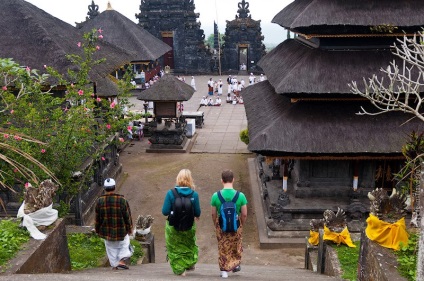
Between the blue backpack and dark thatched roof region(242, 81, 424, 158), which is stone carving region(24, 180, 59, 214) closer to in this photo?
the blue backpack

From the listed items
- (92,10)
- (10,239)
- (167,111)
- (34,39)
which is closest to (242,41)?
(92,10)

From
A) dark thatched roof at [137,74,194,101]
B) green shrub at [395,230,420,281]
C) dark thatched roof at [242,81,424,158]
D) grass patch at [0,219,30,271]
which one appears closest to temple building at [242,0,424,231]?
dark thatched roof at [242,81,424,158]

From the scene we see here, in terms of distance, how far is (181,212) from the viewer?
6551 mm

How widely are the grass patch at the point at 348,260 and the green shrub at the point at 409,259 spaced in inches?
46.8

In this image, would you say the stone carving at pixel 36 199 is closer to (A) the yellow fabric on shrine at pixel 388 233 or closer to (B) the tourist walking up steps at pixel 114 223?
(B) the tourist walking up steps at pixel 114 223

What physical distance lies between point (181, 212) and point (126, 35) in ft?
108

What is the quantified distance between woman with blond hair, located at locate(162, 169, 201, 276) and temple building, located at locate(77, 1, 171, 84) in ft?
99.4

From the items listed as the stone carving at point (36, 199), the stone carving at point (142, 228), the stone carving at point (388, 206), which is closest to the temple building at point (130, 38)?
the stone carving at point (142, 228)

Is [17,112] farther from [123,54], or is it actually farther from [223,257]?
[123,54]

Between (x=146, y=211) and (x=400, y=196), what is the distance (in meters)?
9.78

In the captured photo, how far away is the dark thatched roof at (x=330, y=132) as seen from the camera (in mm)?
12172

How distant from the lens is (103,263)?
28.3ft

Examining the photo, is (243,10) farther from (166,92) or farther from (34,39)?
(34,39)

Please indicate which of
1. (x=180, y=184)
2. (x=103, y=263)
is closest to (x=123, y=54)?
(x=103, y=263)
